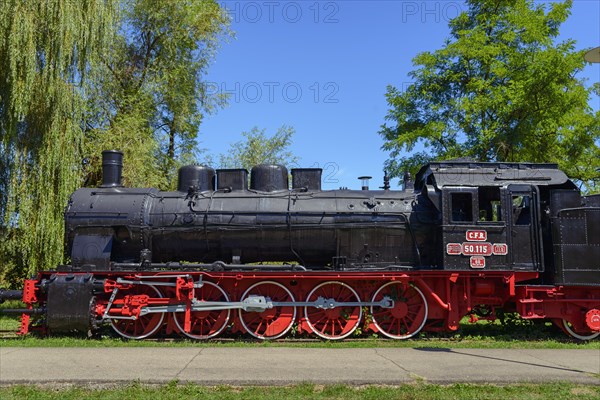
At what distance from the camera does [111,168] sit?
1251 cm

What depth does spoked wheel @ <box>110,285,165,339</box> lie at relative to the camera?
11.1 metres

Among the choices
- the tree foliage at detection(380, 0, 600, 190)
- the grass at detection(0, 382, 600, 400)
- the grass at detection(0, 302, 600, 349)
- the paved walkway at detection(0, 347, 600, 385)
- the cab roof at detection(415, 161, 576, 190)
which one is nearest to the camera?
the grass at detection(0, 382, 600, 400)

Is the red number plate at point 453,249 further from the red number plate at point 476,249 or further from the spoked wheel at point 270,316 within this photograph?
the spoked wheel at point 270,316

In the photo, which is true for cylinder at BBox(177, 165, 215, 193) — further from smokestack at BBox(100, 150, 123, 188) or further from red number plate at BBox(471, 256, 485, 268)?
red number plate at BBox(471, 256, 485, 268)

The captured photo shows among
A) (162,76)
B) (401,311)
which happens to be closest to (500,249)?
(401,311)

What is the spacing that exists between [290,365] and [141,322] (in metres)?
4.80

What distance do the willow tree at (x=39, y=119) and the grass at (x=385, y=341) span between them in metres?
3.79

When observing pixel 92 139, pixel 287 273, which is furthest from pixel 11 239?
pixel 287 273

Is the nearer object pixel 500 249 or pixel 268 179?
pixel 500 249

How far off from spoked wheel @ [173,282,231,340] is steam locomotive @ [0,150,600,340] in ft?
0.10

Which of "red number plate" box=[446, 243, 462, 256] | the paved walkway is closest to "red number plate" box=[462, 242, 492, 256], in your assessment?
"red number plate" box=[446, 243, 462, 256]

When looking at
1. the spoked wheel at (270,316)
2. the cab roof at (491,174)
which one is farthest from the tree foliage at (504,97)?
the spoked wheel at (270,316)

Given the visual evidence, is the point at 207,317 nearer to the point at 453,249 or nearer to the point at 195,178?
the point at 195,178

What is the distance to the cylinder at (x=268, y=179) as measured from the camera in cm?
1225
